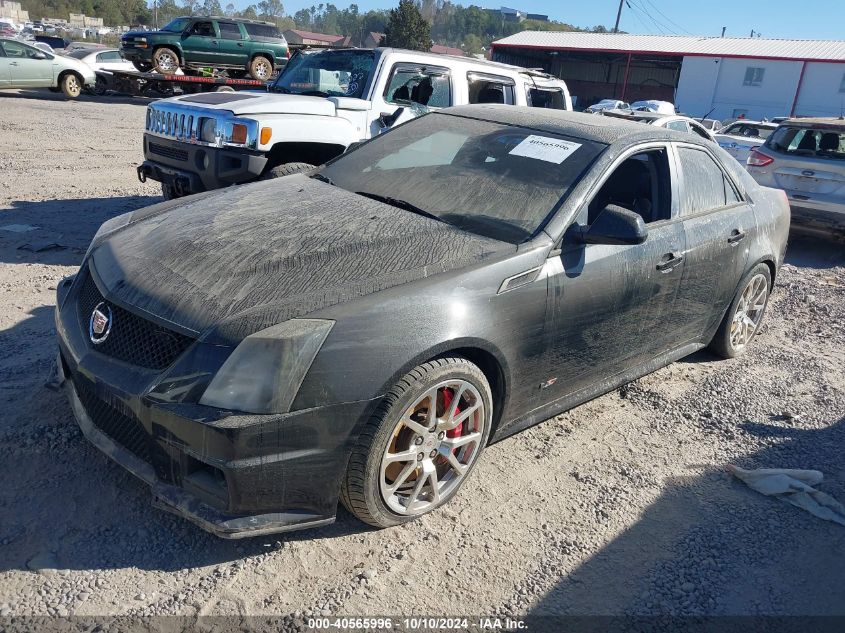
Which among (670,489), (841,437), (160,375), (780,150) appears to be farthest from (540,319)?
(780,150)

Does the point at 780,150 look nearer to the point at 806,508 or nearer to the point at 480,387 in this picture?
the point at 806,508

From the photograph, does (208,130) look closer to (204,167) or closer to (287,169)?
(204,167)

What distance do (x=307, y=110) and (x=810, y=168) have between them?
247 inches

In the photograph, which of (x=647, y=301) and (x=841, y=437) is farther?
(x=841, y=437)

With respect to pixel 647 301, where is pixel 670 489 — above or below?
below

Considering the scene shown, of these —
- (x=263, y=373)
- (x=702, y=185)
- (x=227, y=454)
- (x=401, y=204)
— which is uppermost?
(x=702, y=185)

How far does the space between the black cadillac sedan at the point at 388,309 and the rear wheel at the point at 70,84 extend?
18.5 metres

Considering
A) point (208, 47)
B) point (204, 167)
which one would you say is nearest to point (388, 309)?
point (204, 167)

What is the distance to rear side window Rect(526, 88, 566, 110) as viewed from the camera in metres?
7.90

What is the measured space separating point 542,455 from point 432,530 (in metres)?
0.93

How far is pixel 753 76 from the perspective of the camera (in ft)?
140

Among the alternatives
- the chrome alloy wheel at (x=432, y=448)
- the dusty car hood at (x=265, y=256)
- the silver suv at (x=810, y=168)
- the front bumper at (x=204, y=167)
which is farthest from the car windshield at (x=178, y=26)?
the chrome alloy wheel at (x=432, y=448)

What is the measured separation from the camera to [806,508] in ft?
11.6

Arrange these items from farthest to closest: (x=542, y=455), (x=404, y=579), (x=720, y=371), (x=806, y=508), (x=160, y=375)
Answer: (x=720, y=371) → (x=542, y=455) → (x=806, y=508) → (x=404, y=579) → (x=160, y=375)
